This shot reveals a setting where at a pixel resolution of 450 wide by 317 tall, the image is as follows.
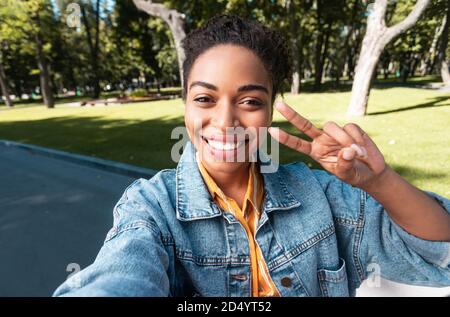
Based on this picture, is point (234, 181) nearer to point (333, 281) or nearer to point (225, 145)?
point (225, 145)

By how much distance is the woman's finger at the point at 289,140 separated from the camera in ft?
4.19

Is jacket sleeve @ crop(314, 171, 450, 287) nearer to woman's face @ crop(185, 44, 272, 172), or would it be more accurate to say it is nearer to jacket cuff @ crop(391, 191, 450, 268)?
jacket cuff @ crop(391, 191, 450, 268)

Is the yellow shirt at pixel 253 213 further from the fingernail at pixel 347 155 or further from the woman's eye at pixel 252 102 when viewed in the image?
the fingernail at pixel 347 155

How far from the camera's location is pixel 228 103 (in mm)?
1388

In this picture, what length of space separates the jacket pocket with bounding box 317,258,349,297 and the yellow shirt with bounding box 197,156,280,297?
24cm

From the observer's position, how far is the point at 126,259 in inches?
44.5

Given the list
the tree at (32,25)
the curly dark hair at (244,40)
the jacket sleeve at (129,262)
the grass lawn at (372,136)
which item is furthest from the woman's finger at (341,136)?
the tree at (32,25)

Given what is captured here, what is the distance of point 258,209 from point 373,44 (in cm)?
936

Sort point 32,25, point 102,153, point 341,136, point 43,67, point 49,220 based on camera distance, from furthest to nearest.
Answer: point 43,67 → point 32,25 → point 102,153 → point 49,220 → point 341,136

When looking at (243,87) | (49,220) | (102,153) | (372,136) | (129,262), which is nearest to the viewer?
(129,262)

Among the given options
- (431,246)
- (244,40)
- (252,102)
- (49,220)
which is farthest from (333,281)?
(49,220)

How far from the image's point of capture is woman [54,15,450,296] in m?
1.25

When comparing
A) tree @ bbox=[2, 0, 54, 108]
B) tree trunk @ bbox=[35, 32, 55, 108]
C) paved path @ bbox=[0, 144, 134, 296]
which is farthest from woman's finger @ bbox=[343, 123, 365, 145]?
tree trunk @ bbox=[35, 32, 55, 108]

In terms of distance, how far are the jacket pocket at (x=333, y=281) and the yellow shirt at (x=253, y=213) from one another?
24 cm
